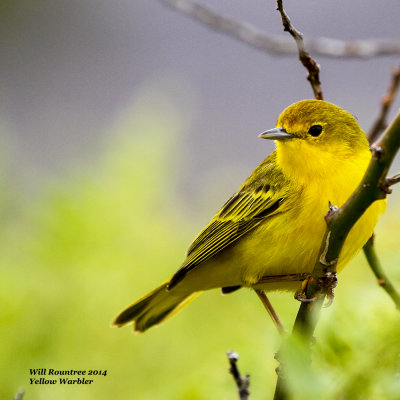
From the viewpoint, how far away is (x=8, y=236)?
8.49 feet

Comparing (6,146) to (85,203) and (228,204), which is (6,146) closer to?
(85,203)

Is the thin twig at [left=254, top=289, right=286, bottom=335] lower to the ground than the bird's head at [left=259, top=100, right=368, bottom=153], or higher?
lower

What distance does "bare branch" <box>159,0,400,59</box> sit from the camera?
6.06 feet

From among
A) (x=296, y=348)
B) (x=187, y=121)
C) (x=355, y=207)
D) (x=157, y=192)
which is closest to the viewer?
(x=296, y=348)

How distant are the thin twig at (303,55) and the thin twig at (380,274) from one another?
54 centimetres

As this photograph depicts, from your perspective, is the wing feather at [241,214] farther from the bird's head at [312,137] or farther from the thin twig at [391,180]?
the thin twig at [391,180]

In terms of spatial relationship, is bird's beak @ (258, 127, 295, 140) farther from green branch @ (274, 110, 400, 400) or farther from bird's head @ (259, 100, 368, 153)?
green branch @ (274, 110, 400, 400)

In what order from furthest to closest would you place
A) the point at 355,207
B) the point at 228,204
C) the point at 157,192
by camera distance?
the point at 228,204 → the point at 157,192 → the point at 355,207

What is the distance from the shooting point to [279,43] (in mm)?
2074

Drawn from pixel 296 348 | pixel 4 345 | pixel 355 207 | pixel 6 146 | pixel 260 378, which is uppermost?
pixel 6 146

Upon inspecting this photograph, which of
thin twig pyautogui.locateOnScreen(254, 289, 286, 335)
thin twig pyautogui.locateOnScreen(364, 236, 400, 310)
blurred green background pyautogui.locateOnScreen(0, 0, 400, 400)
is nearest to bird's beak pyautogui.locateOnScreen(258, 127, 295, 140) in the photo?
blurred green background pyautogui.locateOnScreen(0, 0, 400, 400)

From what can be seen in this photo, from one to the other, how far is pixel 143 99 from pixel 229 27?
1044 millimetres

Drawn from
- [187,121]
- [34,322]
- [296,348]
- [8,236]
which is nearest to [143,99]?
[187,121]

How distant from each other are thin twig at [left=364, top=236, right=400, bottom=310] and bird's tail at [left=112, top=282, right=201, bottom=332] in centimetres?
101
